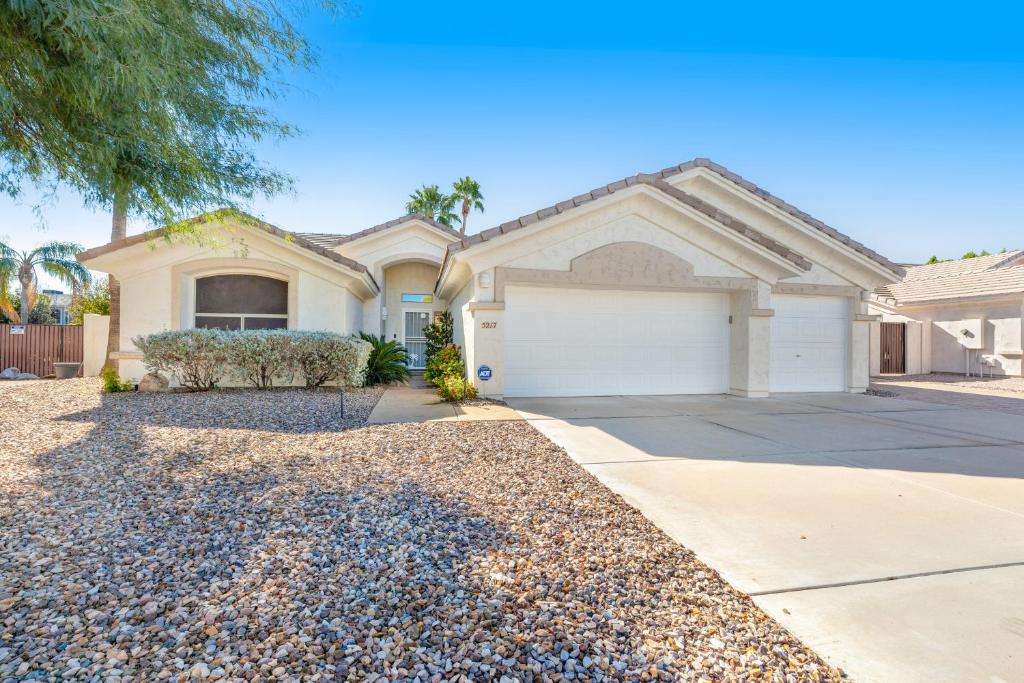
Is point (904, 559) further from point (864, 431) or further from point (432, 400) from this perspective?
point (432, 400)

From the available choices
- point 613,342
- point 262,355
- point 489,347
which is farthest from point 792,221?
point 262,355

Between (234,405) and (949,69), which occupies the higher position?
(949,69)

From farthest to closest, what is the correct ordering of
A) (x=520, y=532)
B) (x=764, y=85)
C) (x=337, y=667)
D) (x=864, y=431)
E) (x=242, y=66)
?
(x=764, y=85), (x=864, y=431), (x=242, y=66), (x=520, y=532), (x=337, y=667)

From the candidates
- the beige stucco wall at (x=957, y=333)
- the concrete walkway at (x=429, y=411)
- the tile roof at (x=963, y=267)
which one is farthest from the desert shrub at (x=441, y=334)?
the tile roof at (x=963, y=267)

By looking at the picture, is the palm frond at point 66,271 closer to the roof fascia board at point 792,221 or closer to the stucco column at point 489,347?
the stucco column at point 489,347

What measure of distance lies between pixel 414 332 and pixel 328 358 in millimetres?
7912

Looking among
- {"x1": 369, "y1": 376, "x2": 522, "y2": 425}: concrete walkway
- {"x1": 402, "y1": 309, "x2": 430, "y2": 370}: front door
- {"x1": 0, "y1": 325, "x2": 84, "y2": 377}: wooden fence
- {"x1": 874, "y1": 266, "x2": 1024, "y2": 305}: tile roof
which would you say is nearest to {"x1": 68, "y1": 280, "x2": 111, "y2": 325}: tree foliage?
{"x1": 0, "y1": 325, "x2": 84, "y2": 377}: wooden fence

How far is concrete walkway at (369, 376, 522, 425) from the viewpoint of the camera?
797cm

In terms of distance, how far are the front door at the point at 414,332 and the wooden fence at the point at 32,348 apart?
36.9 feet

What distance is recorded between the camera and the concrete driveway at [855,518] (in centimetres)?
244

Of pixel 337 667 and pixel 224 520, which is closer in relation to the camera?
pixel 337 667

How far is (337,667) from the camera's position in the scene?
2.11 m

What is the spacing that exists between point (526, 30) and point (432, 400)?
7.75m

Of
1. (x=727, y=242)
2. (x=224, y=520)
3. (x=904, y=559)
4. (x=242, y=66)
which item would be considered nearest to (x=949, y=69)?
(x=727, y=242)
